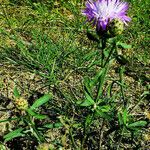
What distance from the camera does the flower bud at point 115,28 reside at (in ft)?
4.63

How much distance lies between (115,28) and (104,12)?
0.13 meters

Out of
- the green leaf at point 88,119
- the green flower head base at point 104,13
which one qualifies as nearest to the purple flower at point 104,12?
the green flower head base at point 104,13

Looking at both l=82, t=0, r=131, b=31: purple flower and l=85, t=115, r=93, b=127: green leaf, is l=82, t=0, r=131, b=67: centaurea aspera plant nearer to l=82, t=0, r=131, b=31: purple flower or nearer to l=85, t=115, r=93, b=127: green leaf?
l=82, t=0, r=131, b=31: purple flower

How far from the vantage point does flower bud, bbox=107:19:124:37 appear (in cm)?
141

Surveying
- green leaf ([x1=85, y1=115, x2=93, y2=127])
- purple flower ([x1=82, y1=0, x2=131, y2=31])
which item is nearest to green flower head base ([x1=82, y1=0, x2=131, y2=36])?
purple flower ([x1=82, y1=0, x2=131, y2=31])

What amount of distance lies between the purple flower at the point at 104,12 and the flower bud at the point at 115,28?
2 cm

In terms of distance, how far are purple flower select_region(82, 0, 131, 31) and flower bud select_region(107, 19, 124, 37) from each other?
0.07 feet

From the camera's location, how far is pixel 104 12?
152 cm

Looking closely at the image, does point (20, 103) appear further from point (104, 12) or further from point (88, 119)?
point (104, 12)

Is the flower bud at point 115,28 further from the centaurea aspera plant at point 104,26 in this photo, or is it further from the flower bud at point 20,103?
the flower bud at point 20,103

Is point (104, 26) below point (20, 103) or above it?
above

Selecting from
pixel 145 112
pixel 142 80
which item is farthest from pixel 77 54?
pixel 145 112

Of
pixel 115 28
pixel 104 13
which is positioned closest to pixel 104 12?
pixel 104 13

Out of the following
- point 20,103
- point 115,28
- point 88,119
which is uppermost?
point 115,28
